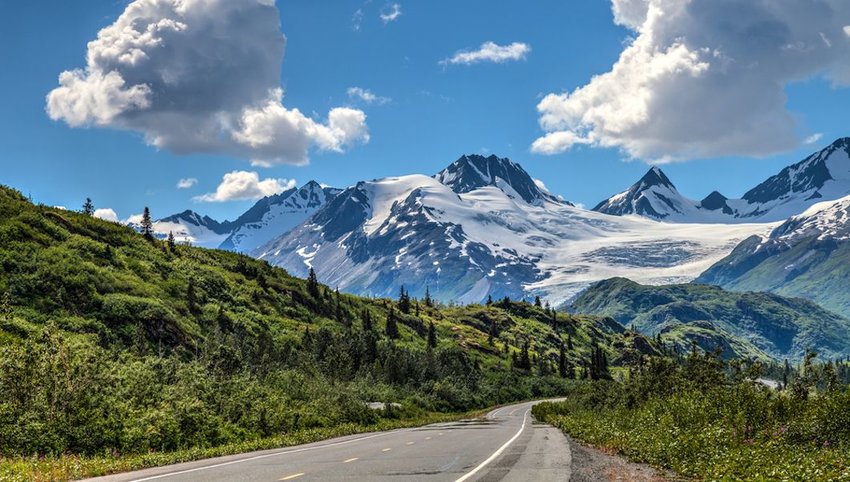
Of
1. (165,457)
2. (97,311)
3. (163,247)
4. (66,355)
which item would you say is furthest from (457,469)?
(163,247)

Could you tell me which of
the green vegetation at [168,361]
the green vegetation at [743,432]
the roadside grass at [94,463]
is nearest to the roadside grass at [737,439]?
the green vegetation at [743,432]

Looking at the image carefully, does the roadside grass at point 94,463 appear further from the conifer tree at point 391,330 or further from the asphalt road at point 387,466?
the conifer tree at point 391,330

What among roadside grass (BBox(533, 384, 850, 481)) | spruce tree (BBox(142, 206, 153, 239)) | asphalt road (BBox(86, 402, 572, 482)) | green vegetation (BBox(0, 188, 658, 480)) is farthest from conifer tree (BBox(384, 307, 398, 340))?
asphalt road (BBox(86, 402, 572, 482))

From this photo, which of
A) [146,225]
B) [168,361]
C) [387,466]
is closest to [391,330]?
[146,225]

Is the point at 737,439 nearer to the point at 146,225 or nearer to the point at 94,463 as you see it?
the point at 94,463

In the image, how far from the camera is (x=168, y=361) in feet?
151

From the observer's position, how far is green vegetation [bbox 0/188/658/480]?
27.2 m

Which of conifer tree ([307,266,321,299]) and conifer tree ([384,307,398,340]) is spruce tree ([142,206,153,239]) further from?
conifer tree ([384,307,398,340])

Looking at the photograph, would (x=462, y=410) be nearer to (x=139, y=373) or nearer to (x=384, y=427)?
(x=384, y=427)

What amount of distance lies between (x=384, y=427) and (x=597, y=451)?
28.5 meters

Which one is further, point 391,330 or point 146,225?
point 391,330

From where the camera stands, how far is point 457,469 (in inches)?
873

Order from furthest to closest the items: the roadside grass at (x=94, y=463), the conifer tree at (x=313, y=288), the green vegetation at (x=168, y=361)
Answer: the conifer tree at (x=313, y=288) → the green vegetation at (x=168, y=361) → the roadside grass at (x=94, y=463)

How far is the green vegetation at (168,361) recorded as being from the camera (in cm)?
2717
